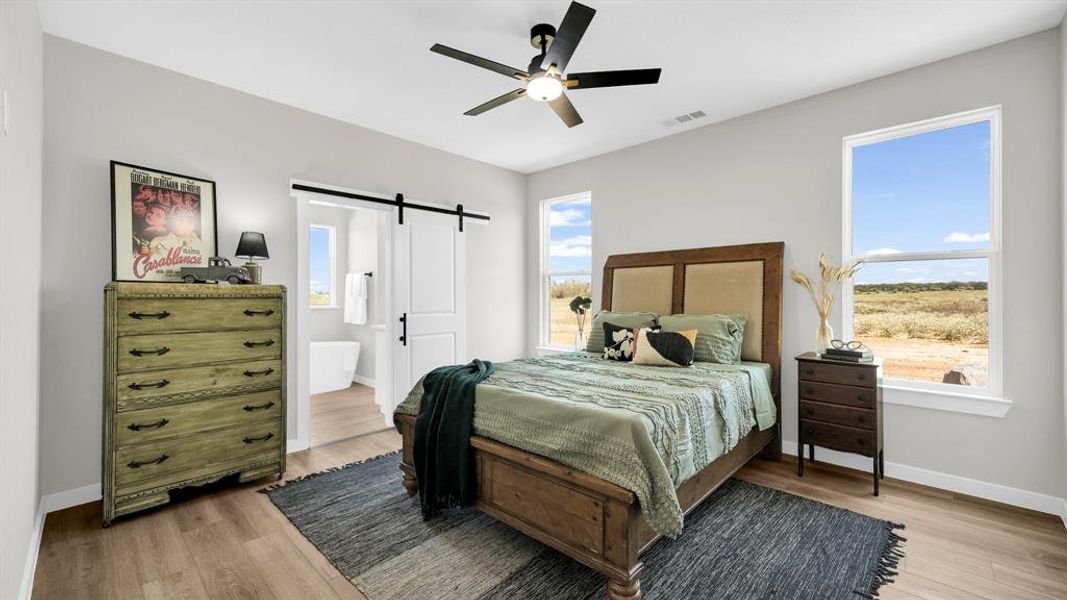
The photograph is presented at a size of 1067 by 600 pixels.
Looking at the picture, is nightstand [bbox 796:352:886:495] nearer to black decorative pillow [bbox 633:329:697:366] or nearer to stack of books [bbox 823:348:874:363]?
stack of books [bbox 823:348:874:363]

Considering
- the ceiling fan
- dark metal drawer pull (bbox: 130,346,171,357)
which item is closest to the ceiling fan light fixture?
the ceiling fan

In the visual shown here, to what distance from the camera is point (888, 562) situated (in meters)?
2.14

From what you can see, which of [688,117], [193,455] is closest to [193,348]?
[193,455]

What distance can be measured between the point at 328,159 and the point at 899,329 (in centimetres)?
456

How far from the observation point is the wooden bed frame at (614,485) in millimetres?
1844

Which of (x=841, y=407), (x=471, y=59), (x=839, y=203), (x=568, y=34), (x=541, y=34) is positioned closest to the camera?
(x=568, y=34)

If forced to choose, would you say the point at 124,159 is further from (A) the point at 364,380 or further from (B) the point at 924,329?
(B) the point at 924,329

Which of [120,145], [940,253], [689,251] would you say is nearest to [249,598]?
[120,145]

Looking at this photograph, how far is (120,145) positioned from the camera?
2.89 metres

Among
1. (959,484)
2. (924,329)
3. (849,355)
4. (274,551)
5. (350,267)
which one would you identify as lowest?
(274,551)

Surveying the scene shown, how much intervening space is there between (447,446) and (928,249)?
3.35m

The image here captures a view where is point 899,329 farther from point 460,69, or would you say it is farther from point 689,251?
point 460,69

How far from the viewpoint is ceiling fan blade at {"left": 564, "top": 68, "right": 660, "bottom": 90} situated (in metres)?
2.29

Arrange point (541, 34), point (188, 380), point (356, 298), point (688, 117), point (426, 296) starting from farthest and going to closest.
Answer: point (356, 298) → point (426, 296) → point (688, 117) → point (188, 380) → point (541, 34)
